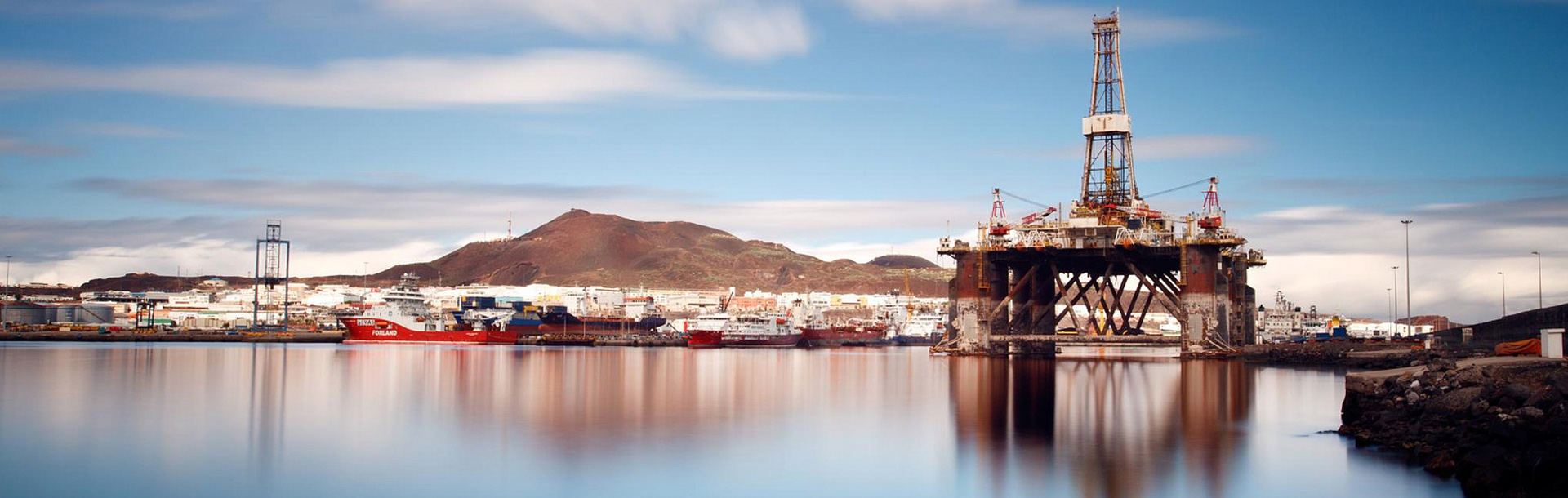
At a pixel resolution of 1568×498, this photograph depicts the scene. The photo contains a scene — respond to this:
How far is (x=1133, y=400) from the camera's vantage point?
3419 centimetres

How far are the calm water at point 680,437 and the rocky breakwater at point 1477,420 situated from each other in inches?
26.7

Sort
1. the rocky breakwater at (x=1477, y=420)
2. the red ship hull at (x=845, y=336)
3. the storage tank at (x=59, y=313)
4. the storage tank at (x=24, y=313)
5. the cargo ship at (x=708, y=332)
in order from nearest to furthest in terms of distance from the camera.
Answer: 1. the rocky breakwater at (x=1477, y=420)
2. the cargo ship at (x=708, y=332)
3. the red ship hull at (x=845, y=336)
4. the storage tank at (x=24, y=313)
5. the storage tank at (x=59, y=313)

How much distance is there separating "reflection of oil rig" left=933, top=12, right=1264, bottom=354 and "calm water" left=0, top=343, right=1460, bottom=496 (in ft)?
33.7

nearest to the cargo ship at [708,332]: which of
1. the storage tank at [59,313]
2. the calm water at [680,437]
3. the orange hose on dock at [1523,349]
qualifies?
the calm water at [680,437]

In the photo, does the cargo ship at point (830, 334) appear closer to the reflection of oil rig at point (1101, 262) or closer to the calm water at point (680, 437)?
the reflection of oil rig at point (1101, 262)

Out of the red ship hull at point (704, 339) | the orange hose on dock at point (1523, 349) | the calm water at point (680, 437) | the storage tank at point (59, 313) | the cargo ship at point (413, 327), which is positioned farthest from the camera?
the storage tank at point (59, 313)

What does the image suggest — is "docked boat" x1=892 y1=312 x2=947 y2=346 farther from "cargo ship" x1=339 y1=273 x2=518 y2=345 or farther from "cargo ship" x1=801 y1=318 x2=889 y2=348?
"cargo ship" x1=339 y1=273 x2=518 y2=345

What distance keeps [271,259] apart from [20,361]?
229 feet

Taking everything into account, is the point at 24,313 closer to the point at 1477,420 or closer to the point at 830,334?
the point at 830,334

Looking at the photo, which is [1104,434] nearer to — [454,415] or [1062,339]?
[454,415]

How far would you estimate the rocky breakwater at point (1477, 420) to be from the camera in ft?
53.4

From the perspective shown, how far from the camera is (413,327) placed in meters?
108

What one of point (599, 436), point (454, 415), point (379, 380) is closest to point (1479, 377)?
point (599, 436)

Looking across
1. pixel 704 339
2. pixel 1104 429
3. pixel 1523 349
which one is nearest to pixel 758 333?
pixel 704 339
